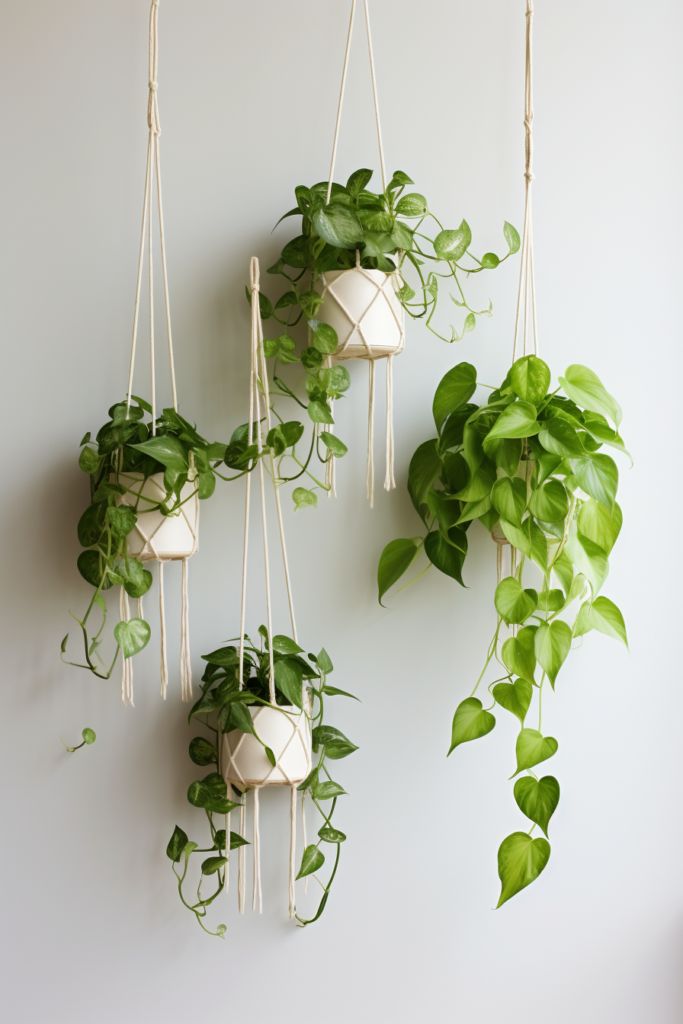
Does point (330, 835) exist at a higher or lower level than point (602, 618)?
lower

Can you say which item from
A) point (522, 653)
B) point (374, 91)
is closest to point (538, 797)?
point (522, 653)

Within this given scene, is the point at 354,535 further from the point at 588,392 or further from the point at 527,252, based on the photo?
the point at 527,252

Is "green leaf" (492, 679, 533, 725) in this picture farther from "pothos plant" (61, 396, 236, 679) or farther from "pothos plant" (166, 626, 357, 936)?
"pothos plant" (61, 396, 236, 679)

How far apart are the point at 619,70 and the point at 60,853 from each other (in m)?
1.36

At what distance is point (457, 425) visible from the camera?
1247 mm

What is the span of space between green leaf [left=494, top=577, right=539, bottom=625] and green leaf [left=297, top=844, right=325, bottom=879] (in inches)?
15.3

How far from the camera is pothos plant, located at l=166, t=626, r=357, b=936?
3.84 ft

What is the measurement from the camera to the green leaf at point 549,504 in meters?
1.19

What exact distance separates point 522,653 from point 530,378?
350 millimetres

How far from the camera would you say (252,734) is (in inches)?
44.6

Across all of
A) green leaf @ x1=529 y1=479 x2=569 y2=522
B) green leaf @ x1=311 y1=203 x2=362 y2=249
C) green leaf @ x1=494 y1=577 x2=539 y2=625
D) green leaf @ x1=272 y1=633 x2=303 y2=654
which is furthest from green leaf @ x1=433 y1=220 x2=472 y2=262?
green leaf @ x1=272 y1=633 x2=303 y2=654

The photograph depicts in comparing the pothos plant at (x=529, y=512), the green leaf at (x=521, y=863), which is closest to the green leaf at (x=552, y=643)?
the pothos plant at (x=529, y=512)

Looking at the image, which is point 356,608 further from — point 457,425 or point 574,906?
point 574,906

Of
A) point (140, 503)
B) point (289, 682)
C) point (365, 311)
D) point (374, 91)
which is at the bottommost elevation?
point (289, 682)
